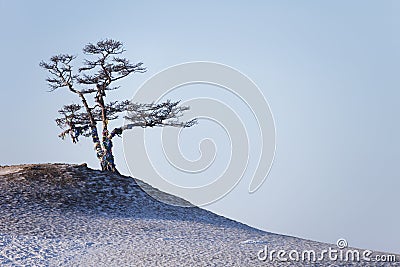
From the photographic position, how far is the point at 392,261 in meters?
10.9

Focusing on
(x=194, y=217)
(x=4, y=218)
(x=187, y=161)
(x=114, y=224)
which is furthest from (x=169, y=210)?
(x=4, y=218)

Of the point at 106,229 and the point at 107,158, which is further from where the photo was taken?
the point at 107,158

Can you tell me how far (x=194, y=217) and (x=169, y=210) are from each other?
34.2 inches

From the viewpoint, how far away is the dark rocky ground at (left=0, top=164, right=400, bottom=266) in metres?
10.5

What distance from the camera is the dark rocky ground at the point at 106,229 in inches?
413

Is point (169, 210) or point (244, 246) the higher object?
point (169, 210)

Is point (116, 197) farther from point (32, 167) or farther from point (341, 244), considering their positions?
point (341, 244)

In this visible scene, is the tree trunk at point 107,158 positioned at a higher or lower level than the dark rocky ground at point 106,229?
higher

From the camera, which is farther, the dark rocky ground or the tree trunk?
the tree trunk

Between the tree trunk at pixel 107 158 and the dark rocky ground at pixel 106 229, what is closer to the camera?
the dark rocky ground at pixel 106 229

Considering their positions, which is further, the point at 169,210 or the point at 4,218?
the point at 169,210

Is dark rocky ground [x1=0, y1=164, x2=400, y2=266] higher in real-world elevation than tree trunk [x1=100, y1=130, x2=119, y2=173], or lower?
lower

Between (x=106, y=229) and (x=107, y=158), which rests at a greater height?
(x=107, y=158)

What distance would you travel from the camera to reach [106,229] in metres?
13.2
